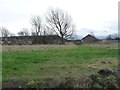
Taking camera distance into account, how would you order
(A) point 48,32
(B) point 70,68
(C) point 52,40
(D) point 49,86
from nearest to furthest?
(D) point 49,86
(B) point 70,68
(C) point 52,40
(A) point 48,32

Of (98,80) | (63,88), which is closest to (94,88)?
(98,80)

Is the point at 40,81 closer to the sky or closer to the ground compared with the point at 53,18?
closer to the ground

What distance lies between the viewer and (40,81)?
7797 millimetres

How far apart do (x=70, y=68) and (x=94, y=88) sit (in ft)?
9.38

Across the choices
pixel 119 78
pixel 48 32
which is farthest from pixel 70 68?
pixel 48 32

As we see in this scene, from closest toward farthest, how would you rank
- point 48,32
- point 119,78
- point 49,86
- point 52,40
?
point 49,86 < point 119,78 < point 52,40 < point 48,32

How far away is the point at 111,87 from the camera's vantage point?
7875mm

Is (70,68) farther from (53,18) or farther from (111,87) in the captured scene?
(53,18)

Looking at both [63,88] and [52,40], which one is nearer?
[63,88]

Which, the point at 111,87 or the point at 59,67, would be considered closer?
the point at 111,87

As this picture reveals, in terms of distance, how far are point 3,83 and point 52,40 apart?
42.4 meters

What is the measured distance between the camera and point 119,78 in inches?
332

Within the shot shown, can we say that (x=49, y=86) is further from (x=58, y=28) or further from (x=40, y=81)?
(x=58, y=28)

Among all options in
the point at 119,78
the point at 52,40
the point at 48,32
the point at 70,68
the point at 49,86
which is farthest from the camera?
the point at 48,32
